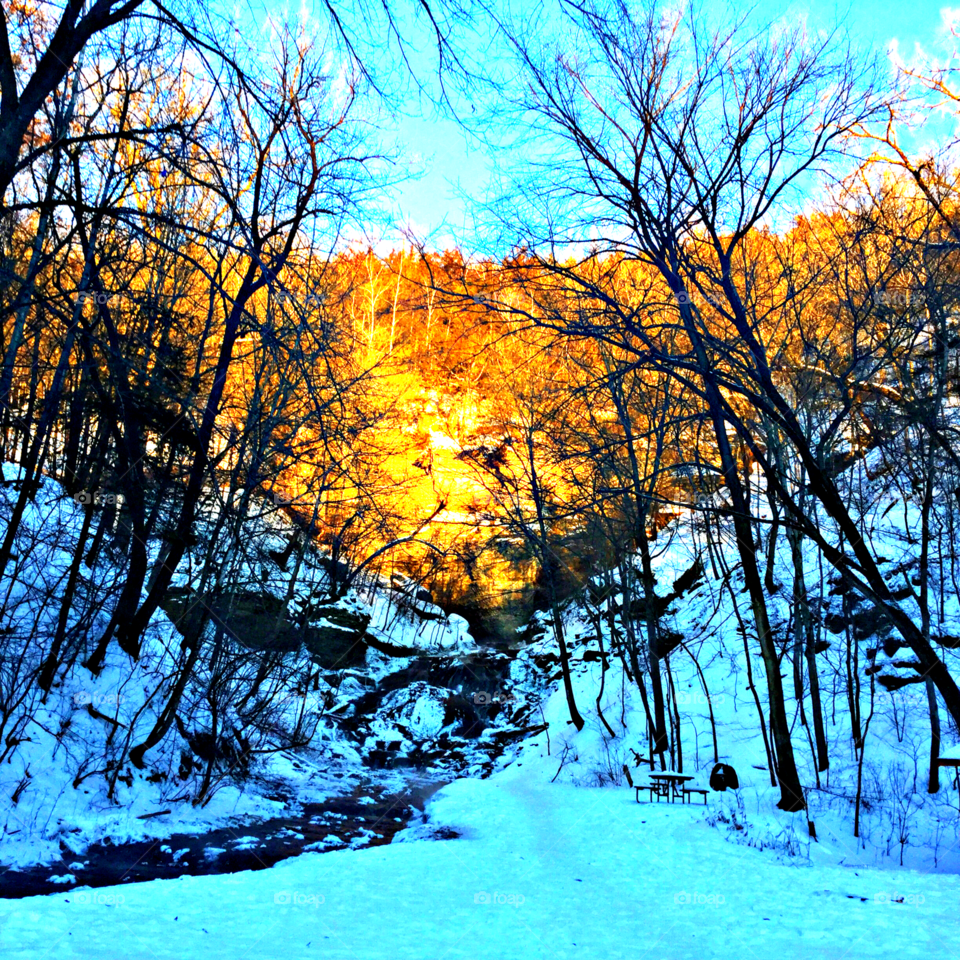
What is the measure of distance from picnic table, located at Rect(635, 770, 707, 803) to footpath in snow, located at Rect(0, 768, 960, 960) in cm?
245

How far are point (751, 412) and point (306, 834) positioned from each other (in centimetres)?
1312

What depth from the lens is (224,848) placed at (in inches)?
381

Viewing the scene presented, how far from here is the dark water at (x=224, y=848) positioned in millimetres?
7977

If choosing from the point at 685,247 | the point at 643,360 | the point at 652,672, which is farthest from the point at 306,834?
the point at 685,247

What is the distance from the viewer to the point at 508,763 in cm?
1938

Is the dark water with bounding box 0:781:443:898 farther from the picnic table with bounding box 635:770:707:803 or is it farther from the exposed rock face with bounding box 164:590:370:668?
the picnic table with bounding box 635:770:707:803

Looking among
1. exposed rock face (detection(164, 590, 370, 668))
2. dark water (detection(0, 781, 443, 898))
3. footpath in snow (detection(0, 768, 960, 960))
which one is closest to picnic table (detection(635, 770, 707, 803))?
footpath in snow (detection(0, 768, 960, 960))

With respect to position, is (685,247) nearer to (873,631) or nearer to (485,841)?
(485,841)

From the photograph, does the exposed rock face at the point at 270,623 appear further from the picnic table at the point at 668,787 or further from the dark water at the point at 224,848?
the picnic table at the point at 668,787

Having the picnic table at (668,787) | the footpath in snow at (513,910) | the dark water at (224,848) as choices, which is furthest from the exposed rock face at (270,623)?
the picnic table at (668,787)

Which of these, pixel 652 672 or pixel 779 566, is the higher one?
pixel 779 566

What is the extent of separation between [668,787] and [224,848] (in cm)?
808

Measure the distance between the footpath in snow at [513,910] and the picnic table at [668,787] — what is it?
2.45 m

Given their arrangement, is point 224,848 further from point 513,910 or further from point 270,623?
point 270,623
